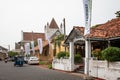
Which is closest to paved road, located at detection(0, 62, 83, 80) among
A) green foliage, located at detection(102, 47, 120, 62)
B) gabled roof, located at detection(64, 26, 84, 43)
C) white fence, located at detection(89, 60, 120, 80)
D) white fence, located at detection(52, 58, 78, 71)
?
white fence, located at detection(52, 58, 78, 71)

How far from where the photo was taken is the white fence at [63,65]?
2923 cm

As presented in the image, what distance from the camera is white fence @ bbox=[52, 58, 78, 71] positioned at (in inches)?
1151

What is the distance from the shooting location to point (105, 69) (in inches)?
821

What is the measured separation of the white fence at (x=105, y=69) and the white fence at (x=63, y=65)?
5592mm

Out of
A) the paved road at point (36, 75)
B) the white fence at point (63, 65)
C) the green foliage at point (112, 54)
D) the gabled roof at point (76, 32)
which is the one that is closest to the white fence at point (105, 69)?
the green foliage at point (112, 54)

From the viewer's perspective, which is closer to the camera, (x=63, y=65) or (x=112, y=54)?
(x=112, y=54)

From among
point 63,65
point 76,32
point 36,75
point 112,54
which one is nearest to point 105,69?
point 112,54

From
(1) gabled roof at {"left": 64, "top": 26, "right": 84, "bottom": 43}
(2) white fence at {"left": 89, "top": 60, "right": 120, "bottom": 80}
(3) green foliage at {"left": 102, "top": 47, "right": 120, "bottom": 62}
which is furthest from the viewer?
(1) gabled roof at {"left": 64, "top": 26, "right": 84, "bottom": 43}

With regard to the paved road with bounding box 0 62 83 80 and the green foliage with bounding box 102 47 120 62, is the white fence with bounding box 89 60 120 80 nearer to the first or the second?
the green foliage with bounding box 102 47 120 62

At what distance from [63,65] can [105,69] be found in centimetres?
1136

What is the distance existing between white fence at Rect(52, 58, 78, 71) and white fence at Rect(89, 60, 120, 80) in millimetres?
5592

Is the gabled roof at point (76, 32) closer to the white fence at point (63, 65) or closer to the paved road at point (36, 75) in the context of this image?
the white fence at point (63, 65)

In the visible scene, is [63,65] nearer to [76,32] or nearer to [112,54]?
[76,32]

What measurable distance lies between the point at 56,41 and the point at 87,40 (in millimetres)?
25032
